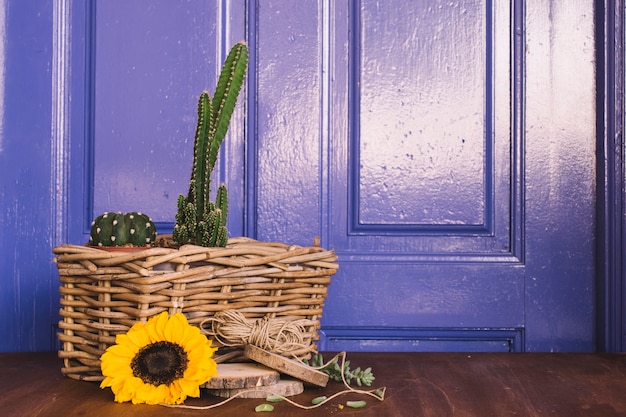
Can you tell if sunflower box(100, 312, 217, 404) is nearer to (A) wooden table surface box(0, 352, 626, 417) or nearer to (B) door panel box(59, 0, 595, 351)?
(A) wooden table surface box(0, 352, 626, 417)

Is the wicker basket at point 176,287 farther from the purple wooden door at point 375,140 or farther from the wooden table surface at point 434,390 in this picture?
the purple wooden door at point 375,140

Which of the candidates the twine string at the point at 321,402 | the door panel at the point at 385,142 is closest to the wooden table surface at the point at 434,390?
the twine string at the point at 321,402

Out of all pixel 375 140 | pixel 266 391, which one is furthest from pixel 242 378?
pixel 375 140

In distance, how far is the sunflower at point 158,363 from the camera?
3.19 ft

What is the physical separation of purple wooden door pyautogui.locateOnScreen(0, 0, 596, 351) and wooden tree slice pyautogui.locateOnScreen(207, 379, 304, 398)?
0.46 meters

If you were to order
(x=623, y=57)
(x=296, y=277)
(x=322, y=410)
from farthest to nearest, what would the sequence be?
(x=623, y=57) → (x=296, y=277) → (x=322, y=410)

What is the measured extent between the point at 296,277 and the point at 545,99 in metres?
0.74

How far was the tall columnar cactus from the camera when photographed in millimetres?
1105

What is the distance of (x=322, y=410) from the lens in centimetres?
99

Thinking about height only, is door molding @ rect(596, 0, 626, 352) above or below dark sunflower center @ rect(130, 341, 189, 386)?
above

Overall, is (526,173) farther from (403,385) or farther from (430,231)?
(403,385)

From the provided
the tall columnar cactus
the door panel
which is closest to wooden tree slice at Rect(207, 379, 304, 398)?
the tall columnar cactus

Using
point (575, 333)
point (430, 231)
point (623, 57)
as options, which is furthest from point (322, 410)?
point (623, 57)

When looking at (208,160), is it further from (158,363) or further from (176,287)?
(158,363)
